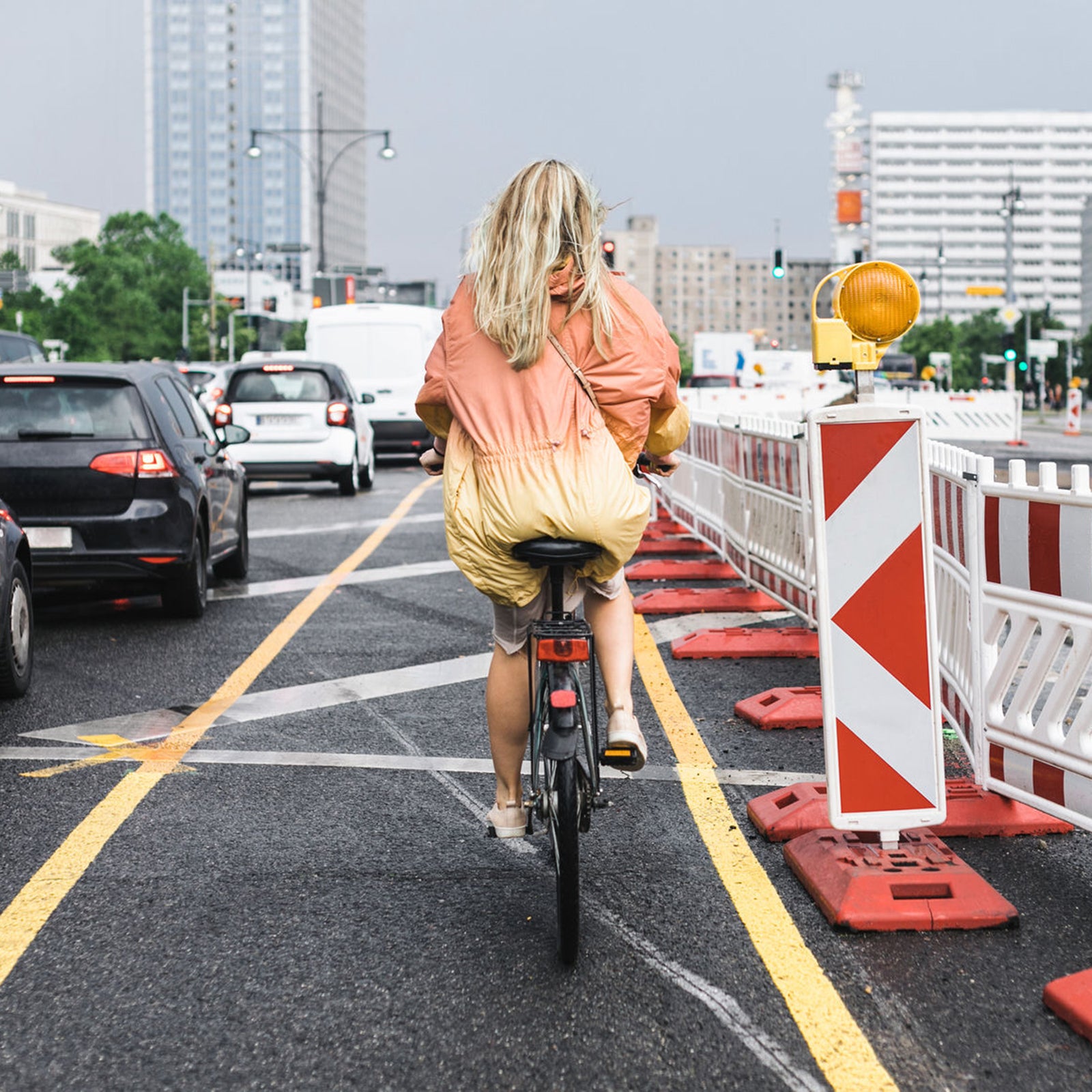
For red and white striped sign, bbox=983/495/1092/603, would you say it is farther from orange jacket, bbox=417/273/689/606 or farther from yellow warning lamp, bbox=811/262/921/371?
orange jacket, bbox=417/273/689/606

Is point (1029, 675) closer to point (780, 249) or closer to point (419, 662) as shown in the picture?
point (419, 662)

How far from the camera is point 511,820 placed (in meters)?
4.28

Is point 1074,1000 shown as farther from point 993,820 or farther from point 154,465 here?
point 154,465

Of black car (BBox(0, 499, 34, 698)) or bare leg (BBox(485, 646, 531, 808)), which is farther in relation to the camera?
black car (BBox(0, 499, 34, 698))

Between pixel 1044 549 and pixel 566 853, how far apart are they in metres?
1.85

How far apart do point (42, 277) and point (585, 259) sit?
16985cm

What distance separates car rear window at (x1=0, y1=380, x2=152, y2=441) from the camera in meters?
9.15

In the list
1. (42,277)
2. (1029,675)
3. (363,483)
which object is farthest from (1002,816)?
(42,277)

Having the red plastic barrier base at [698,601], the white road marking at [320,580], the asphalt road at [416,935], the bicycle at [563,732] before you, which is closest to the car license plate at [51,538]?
the white road marking at [320,580]

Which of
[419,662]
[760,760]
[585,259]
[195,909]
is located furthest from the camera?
[419,662]

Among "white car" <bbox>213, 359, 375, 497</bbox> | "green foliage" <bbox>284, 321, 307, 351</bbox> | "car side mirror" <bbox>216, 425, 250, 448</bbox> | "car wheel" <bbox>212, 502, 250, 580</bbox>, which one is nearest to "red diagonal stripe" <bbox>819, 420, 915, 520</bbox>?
"car side mirror" <bbox>216, 425, 250, 448</bbox>

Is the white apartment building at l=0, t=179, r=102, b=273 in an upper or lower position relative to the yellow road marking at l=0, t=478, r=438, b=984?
upper

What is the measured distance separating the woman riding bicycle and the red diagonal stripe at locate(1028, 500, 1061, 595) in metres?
1.22

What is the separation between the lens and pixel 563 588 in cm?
400
